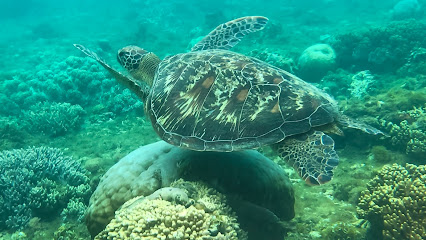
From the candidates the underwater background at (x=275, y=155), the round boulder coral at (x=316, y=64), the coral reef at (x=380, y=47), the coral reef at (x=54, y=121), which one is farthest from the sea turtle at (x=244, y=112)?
the coral reef at (x=380, y=47)

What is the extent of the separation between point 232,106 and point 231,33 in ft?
11.3

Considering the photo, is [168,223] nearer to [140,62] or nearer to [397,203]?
[397,203]

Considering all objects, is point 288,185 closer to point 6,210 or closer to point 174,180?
point 174,180

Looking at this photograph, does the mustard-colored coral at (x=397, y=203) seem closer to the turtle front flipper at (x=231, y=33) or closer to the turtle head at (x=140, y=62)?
the turtle front flipper at (x=231, y=33)

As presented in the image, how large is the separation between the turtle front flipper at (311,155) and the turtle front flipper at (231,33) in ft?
11.4

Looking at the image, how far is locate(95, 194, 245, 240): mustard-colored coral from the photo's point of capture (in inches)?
85.3

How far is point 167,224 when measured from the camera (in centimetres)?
224

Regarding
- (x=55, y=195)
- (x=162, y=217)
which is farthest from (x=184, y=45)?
(x=162, y=217)

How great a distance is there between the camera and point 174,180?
3305mm

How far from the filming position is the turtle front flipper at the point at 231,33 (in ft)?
19.2

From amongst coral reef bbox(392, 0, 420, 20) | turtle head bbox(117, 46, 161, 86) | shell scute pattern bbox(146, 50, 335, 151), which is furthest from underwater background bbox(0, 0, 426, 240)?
coral reef bbox(392, 0, 420, 20)

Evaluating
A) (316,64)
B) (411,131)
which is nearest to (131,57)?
(411,131)

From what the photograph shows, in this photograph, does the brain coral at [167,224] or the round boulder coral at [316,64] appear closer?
the brain coral at [167,224]

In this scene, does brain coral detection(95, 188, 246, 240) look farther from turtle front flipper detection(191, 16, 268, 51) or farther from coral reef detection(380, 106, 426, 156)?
turtle front flipper detection(191, 16, 268, 51)
